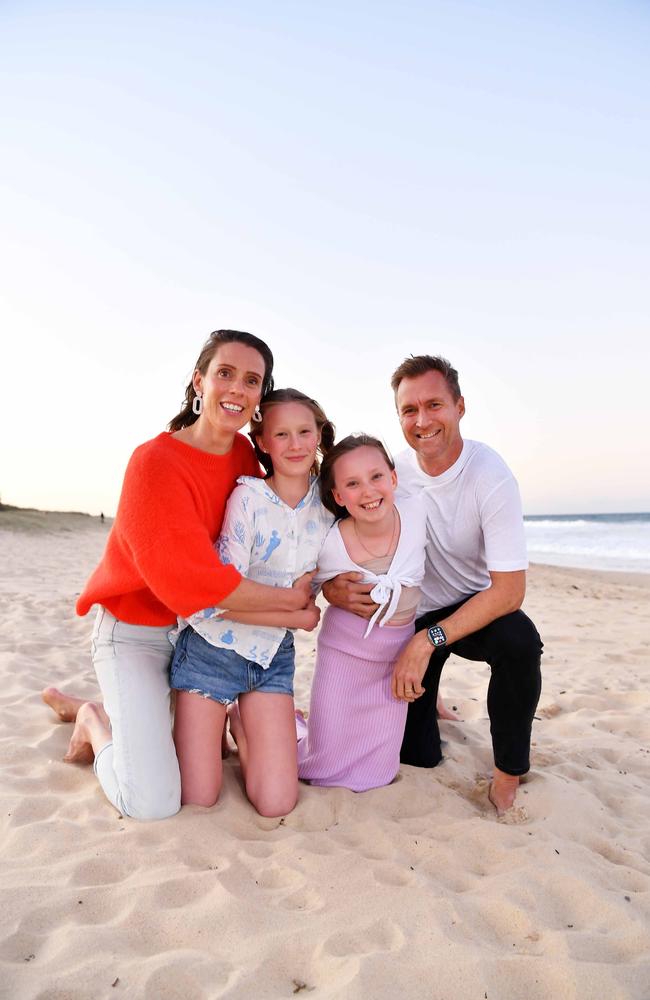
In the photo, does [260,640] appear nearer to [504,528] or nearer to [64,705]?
[504,528]

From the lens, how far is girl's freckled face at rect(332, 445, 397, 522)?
9.42 feet

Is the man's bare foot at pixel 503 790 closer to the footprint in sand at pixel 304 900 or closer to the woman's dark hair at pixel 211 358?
the footprint in sand at pixel 304 900

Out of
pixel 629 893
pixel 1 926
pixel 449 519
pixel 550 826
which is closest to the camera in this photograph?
pixel 1 926

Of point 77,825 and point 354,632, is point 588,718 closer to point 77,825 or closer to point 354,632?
point 354,632

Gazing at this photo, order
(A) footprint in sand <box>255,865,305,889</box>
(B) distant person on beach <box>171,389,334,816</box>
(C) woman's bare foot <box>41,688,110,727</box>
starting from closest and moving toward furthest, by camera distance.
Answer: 1. (A) footprint in sand <box>255,865,305,889</box>
2. (B) distant person on beach <box>171,389,334,816</box>
3. (C) woman's bare foot <box>41,688,110,727</box>

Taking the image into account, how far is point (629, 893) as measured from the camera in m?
2.08

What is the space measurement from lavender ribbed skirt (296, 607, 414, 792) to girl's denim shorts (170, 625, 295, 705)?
23 centimetres

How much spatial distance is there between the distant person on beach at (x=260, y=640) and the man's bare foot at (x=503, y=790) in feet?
2.73

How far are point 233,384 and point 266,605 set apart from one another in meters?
0.96

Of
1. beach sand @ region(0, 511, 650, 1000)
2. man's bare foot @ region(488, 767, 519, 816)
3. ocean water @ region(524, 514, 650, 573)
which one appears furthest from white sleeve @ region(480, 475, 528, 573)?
ocean water @ region(524, 514, 650, 573)

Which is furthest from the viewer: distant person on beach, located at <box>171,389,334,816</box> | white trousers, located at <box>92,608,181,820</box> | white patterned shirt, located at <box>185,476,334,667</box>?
white patterned shirt, located at <box>185,476,334,667</box>

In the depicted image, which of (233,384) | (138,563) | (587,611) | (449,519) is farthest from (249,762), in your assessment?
(587,611)

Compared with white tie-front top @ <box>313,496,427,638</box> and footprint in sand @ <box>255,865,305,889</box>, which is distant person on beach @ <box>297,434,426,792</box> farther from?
footprint in sand @ <box>255,865,305,889</box>

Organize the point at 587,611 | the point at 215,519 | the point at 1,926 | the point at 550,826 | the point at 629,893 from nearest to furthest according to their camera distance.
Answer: the point at 1,926
the point at 629,893
the point at 550,826
the point at 215,519
the point at 587,611
